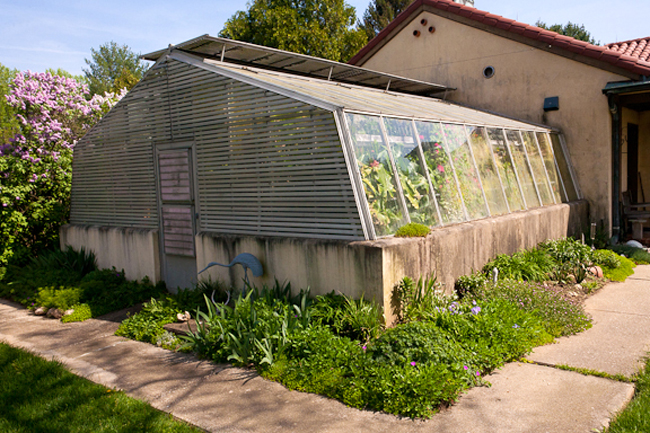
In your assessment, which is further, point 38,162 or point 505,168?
point 38,162

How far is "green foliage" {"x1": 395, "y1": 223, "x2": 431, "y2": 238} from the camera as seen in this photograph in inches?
245

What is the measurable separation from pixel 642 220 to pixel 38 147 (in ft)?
43.4

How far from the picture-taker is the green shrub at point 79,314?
757 centimetres

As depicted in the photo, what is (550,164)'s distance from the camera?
36.0 feet

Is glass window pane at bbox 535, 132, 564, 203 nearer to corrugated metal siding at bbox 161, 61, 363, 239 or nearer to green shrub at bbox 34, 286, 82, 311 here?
corrugated metal siding at bbox 161, 61, 363, 239

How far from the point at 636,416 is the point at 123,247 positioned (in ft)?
26.5

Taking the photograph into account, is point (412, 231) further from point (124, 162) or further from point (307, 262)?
point (124, 162)

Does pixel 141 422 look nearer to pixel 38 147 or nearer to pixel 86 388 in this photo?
pixel 86 388

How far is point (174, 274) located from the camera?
8547 millimetres

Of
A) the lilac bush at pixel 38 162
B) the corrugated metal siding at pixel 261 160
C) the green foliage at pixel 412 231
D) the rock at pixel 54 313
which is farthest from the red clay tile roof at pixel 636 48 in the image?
the lilac bush at pixel 38 162

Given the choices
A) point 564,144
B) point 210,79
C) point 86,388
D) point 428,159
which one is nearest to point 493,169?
point 428,159

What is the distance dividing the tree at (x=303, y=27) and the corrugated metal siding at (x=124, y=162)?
1581cm

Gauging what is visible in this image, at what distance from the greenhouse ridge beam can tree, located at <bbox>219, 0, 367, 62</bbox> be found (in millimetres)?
13770

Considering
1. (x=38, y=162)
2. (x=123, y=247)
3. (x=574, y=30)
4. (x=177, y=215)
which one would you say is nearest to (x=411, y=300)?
(x=177, y=215)
